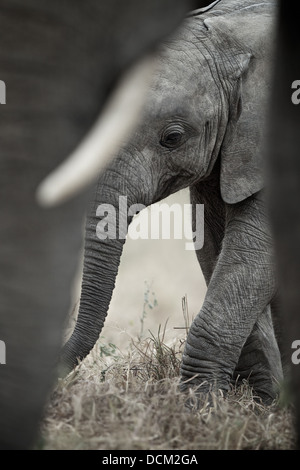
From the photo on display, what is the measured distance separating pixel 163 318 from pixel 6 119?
295 inches

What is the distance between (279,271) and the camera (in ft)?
Result: 8.72

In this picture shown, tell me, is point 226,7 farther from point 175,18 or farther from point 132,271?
point 132,271

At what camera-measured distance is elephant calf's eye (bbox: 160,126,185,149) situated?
4574mm

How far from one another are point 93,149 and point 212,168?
2607 mm

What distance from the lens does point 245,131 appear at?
A: 15.5 ft

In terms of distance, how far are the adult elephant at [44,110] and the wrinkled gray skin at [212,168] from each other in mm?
2039

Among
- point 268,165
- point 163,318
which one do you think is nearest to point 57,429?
point 268,165

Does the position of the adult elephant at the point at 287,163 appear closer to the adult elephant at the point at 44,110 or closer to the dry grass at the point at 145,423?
the adult elephant at the point at 44,110

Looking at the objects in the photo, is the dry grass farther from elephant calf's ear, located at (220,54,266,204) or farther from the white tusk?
elephant calf's ear, located at (220,54,266,204)

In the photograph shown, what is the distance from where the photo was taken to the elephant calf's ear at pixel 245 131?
4.68m

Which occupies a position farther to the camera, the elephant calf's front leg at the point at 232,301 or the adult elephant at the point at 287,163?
the elephant calf's front leg at the point at 232,301

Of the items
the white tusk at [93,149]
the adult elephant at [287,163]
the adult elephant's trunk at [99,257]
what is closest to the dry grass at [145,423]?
the adult elephant's trunk at [99,257]

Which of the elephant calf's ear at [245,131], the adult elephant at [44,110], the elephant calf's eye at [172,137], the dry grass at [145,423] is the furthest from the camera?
the elephant calf's ear at [245,131]

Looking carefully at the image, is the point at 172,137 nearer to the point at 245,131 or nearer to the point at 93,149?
the point at 245,131
